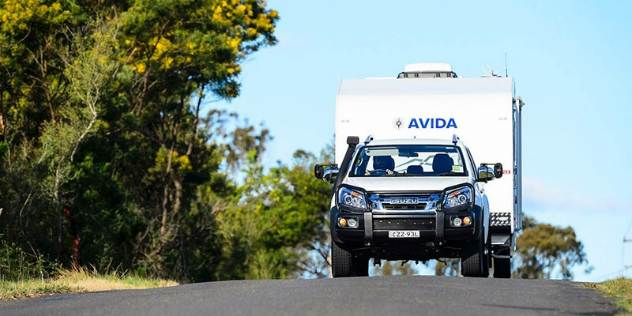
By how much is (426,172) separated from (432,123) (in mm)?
2584

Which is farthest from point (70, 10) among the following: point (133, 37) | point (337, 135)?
point (337, 135)

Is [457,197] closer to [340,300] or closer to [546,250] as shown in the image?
[340,300]

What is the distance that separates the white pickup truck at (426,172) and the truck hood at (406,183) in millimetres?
14

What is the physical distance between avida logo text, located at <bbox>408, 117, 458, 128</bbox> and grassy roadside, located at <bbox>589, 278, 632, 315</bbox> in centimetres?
456

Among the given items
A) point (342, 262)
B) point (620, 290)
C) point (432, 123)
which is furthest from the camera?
point (432, 123)

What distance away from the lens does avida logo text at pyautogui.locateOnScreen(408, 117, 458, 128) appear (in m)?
21.0

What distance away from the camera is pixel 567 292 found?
15.1 metres

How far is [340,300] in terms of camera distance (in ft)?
40.1

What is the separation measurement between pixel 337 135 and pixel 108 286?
4.45 meters

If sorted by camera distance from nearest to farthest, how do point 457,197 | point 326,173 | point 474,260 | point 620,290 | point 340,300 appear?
point 340,300 → point 620,290 → point 457,197 → point 474,260 → point 326,173

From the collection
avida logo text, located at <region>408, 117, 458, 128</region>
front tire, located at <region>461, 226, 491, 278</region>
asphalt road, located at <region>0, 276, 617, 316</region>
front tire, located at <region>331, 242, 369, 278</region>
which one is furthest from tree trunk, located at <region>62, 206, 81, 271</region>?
asphalt road, located at <region>0, 276, 617, 316</region>

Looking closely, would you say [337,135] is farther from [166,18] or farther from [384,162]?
[166,18]

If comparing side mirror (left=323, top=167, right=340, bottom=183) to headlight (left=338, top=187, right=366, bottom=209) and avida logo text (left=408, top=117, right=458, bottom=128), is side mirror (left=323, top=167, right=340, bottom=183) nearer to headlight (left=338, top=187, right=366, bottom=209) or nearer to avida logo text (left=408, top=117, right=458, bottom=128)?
headlight (left=338, top=187, right=366, bottom=209)

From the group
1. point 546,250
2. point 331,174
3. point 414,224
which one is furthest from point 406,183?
point 546,250
